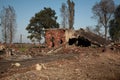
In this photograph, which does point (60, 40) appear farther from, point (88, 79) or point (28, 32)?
point (88, 79)

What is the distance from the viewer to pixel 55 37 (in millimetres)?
43469

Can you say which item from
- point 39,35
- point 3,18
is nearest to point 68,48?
point 39,35

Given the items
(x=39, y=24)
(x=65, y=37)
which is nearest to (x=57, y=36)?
(x=65, y=37)

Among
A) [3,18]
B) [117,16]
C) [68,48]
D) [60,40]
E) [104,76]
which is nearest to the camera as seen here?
[104,76]

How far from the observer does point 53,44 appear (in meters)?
44.1

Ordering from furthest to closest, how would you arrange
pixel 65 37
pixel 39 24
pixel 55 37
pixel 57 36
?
pixel 39 24 → pixel 55 37 → pixel 57 36 → pixel 65 37

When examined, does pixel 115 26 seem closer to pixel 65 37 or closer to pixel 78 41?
pixel 78 41

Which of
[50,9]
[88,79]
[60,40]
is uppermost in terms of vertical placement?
Answer: [50,9]

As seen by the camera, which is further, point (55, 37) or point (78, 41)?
point (78, 41)

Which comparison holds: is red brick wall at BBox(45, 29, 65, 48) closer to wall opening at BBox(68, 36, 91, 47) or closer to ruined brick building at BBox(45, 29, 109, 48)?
ruined brick building at BBox(45, 29, 109, 48)

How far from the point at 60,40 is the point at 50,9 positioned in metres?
22.1

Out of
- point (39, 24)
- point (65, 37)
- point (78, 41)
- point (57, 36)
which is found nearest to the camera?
point (65, 37)

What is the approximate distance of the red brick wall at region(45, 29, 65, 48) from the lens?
42.6m

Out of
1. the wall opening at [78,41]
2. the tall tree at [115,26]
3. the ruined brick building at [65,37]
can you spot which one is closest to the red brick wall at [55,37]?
the ruined brick building at [65,37]
